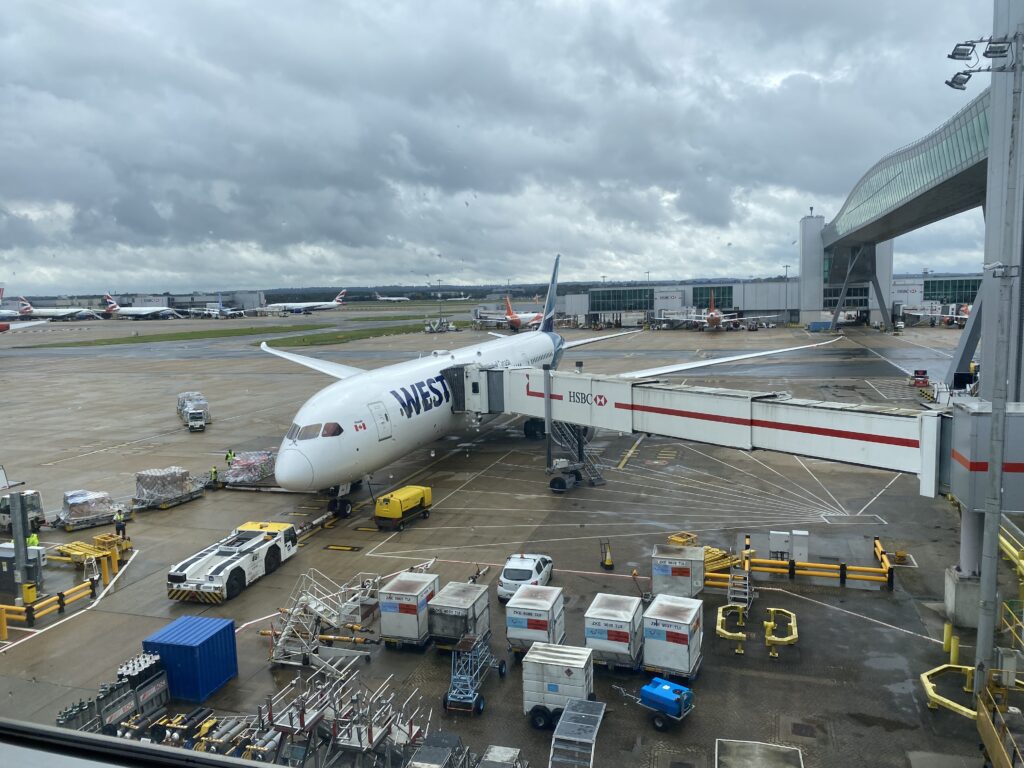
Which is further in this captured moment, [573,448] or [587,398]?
[573,448]

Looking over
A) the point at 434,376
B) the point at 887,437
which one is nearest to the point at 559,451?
the point at 434,376

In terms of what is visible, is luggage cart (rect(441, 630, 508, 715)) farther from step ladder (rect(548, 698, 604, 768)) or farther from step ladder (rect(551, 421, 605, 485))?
step ladder (rect(551, 421, 605, 485))

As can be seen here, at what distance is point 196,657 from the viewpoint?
18.7 metres

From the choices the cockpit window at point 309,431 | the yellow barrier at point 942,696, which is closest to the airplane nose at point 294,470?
the cockpit window at point 309,431

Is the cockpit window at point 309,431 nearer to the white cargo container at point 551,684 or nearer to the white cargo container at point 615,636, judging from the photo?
the white cargo container at point 615,636

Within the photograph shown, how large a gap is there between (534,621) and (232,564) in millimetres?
11902

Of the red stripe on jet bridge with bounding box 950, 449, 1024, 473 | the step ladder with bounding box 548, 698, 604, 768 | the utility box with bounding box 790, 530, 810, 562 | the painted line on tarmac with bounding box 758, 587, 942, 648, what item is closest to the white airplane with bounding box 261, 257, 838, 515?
the utility box with bounding box 790, 530, 810, 562

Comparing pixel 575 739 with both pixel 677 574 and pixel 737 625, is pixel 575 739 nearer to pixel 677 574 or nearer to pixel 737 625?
pixel 737 625

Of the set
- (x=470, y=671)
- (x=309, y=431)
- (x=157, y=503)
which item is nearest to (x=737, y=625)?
(x=470, y=671)

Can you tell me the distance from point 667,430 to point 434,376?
14.5 metres

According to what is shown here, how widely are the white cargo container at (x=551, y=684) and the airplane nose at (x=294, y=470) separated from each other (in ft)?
53.4

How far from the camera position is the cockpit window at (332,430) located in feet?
104

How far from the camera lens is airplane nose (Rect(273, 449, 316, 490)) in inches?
1210

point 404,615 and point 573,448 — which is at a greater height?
point 573,448
